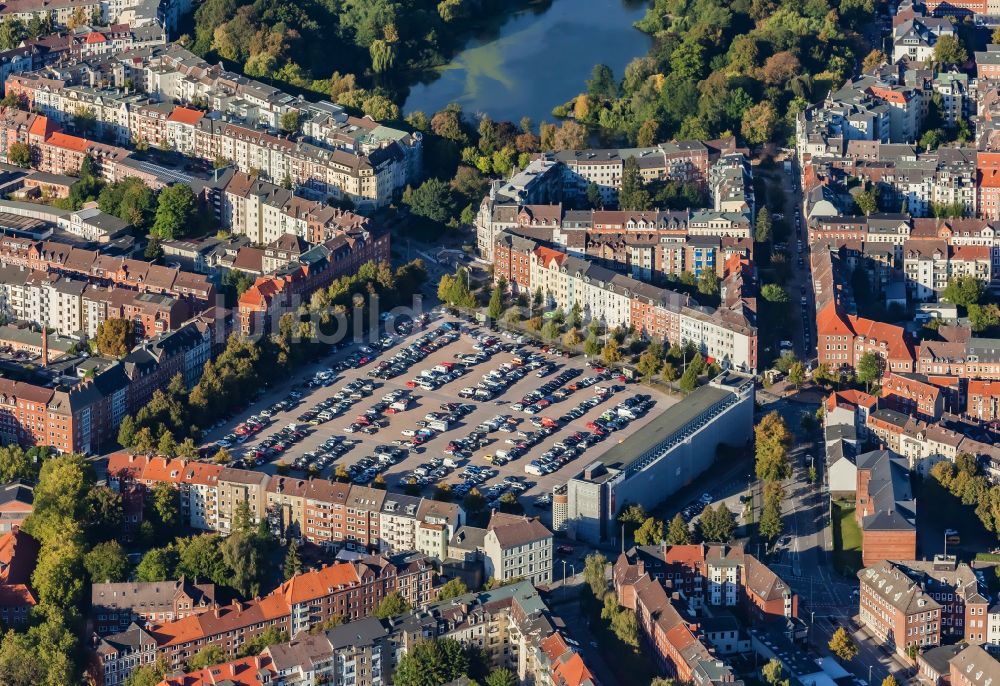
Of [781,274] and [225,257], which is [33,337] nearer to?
[225,257]

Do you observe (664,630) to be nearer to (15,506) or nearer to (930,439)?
(930,439)

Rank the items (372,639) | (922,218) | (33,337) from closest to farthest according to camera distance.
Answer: (372,639), (33,337), (922,218)

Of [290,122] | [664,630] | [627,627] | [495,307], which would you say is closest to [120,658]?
[627,627]

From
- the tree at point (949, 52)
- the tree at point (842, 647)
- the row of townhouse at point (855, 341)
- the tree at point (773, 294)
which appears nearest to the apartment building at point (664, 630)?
the tree at point (842, 647)

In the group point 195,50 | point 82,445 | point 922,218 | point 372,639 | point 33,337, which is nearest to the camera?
point 372,639

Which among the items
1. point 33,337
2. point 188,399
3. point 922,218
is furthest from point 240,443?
point 922,218

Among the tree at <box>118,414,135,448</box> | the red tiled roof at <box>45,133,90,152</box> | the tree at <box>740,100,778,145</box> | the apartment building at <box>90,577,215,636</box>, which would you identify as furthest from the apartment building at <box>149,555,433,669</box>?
the tree at <box>740,100,778,145</box>

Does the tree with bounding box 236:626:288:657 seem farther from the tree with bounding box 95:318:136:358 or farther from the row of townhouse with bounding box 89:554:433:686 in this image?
the tree with bounding box 95:318:136:358
